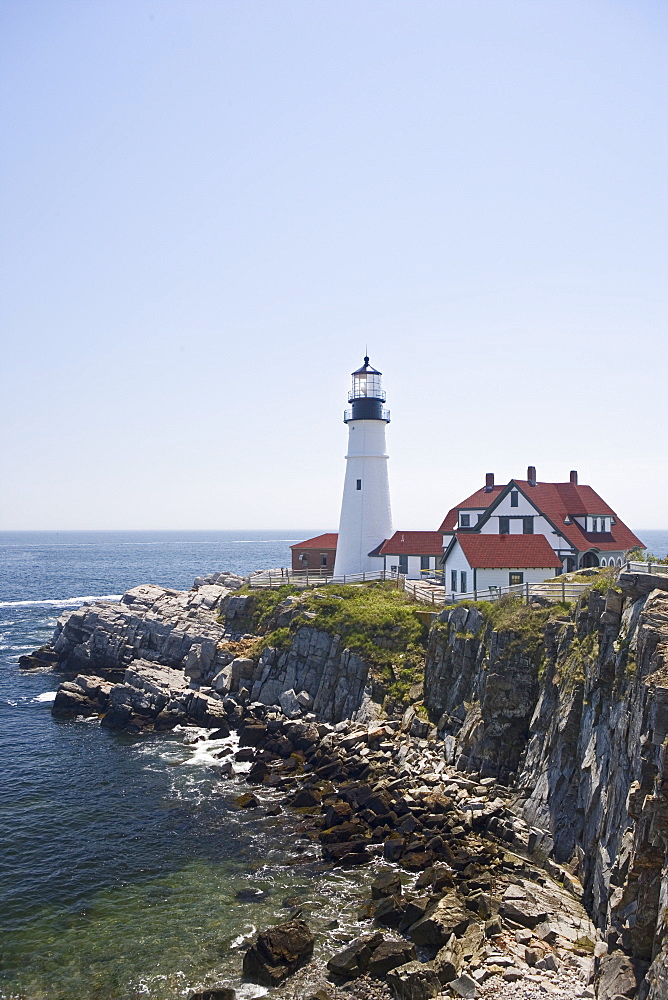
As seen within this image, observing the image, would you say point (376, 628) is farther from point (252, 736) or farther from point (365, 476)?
point (365, 476)

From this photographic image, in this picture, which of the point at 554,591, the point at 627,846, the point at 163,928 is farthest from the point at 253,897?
the point at 554,591

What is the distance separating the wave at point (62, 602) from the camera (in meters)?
86.2

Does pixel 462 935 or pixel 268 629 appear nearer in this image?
pixel 462 935

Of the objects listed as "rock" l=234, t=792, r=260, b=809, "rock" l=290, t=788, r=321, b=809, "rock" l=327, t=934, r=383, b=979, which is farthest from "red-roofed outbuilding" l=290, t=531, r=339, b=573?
"rock" l=327, t=934, r=383, b=979

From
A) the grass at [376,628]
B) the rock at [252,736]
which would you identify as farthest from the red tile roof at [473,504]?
the rock at [252,736]

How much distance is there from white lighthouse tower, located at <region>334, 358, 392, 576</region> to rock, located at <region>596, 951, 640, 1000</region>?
36165 mm

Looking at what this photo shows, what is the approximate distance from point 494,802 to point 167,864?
10.8 metres

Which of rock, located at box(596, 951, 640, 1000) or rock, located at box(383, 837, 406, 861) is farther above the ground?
rock, located at box(596, 951, 640, 1000)

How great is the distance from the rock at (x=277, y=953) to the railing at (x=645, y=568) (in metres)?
13.4

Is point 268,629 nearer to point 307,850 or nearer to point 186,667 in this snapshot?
point 186,667

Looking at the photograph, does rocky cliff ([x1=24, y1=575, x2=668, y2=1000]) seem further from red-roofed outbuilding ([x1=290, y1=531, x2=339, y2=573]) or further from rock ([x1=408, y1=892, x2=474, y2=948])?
red-roofed outbuilding ([x1=290, y1=531, x2=339, y2=573])

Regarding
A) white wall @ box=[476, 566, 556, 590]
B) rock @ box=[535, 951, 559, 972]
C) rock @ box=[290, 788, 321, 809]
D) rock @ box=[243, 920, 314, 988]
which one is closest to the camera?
rock @ box=[535, 951, 559, 972]

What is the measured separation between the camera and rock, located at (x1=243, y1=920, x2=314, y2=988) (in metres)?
17.2

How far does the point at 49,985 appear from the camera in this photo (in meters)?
17.5
